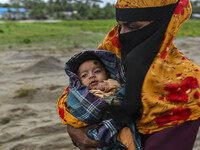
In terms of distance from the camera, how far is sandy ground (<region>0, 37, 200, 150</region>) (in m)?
3.17

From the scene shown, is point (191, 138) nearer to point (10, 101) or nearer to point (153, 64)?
point (153, 64)

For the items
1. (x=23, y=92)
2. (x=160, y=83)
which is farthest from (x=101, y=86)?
(x=23, y=92)

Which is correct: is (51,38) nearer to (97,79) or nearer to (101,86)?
(97,79)

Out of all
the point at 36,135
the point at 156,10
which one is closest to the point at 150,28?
the point at 156,10

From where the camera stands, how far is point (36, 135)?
11.0 feet

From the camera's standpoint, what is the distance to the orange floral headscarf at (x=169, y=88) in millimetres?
1382

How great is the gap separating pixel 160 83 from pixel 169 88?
7cm

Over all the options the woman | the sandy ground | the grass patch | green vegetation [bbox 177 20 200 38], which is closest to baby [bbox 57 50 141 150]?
the woman

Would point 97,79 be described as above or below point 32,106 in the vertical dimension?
above

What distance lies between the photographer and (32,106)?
4.25 m

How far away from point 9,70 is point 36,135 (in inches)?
149

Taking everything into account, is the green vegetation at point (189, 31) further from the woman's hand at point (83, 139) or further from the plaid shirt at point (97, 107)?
the woman's hand at point (83, 139)

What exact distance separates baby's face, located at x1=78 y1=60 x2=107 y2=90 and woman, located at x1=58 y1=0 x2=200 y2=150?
0.53m

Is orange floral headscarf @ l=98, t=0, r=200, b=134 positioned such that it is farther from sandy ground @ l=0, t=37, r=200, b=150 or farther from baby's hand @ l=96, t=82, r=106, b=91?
sandy ground @ l=0, t=37, r=200, b=150
